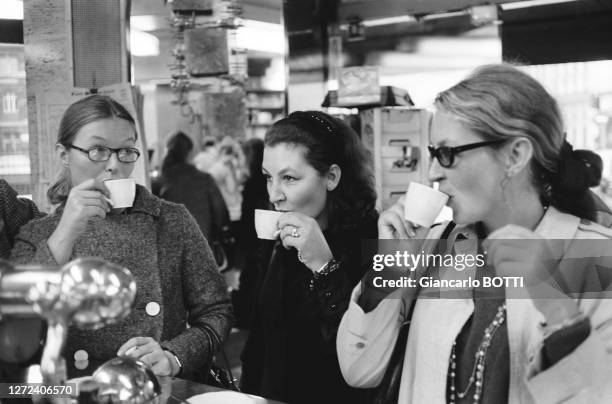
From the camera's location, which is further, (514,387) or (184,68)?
(184,68)

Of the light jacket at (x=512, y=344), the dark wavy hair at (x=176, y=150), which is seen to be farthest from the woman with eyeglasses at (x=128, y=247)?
the dark wavy hair at (x=176, y=150)

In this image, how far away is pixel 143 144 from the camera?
110 inches

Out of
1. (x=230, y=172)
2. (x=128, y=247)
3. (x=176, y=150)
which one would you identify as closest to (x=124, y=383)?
(x=128, y=247)

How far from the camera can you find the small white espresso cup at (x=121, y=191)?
1740 millimetres

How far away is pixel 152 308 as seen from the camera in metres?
1.82

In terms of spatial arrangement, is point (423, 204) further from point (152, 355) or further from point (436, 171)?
point (152, 355)

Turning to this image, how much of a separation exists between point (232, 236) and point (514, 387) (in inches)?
189

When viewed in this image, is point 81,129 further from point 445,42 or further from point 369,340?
point 445,42

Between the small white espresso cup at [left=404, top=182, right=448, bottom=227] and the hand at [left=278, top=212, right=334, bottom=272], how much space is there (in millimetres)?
325

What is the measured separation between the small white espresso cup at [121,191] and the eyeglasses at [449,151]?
0.80 metres

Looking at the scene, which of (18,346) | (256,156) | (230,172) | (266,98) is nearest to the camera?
(18,346)

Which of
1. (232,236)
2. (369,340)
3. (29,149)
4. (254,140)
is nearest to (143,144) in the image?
(29,149)

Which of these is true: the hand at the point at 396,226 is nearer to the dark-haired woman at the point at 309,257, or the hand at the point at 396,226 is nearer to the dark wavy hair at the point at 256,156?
the dark-haired woman at the point at 309,257

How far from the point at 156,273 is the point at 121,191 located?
0.83 feet
